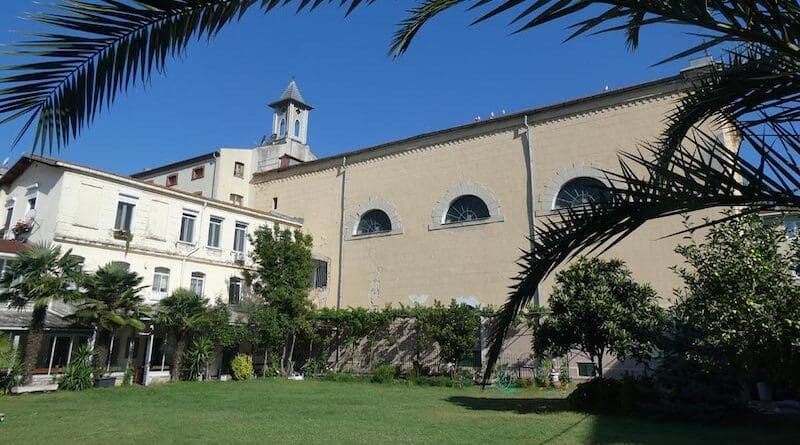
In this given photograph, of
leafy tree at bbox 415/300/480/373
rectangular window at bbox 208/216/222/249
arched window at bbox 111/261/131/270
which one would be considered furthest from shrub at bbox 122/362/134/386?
leafy tree at bbox 415/300/480/373

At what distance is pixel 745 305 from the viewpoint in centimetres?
930

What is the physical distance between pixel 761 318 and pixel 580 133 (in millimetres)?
12192

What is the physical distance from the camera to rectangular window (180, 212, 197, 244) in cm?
2167

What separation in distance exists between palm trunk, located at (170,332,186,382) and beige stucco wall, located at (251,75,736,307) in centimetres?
731

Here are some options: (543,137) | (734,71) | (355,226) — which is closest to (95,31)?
(734,71)

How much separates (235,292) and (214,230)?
9.47ft

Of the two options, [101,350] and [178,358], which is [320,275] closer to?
[178,358]

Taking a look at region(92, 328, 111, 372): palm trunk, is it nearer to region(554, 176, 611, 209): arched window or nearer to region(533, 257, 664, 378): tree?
region(533, 257, 664, 378): tree

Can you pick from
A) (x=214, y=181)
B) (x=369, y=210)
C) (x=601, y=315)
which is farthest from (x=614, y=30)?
(x=214, y=181)

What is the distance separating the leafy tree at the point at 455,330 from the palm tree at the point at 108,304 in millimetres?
10158

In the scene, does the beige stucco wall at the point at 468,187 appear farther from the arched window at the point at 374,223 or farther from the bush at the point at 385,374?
the bush at the point at 385,374

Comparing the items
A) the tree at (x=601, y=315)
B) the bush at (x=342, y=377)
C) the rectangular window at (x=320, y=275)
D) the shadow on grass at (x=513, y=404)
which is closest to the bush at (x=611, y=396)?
the shadow on grass at (x=513, y=404)

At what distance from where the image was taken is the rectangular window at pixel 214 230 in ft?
74.1

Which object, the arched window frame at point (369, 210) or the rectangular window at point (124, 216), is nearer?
the rectangular window at point (124, 216)
